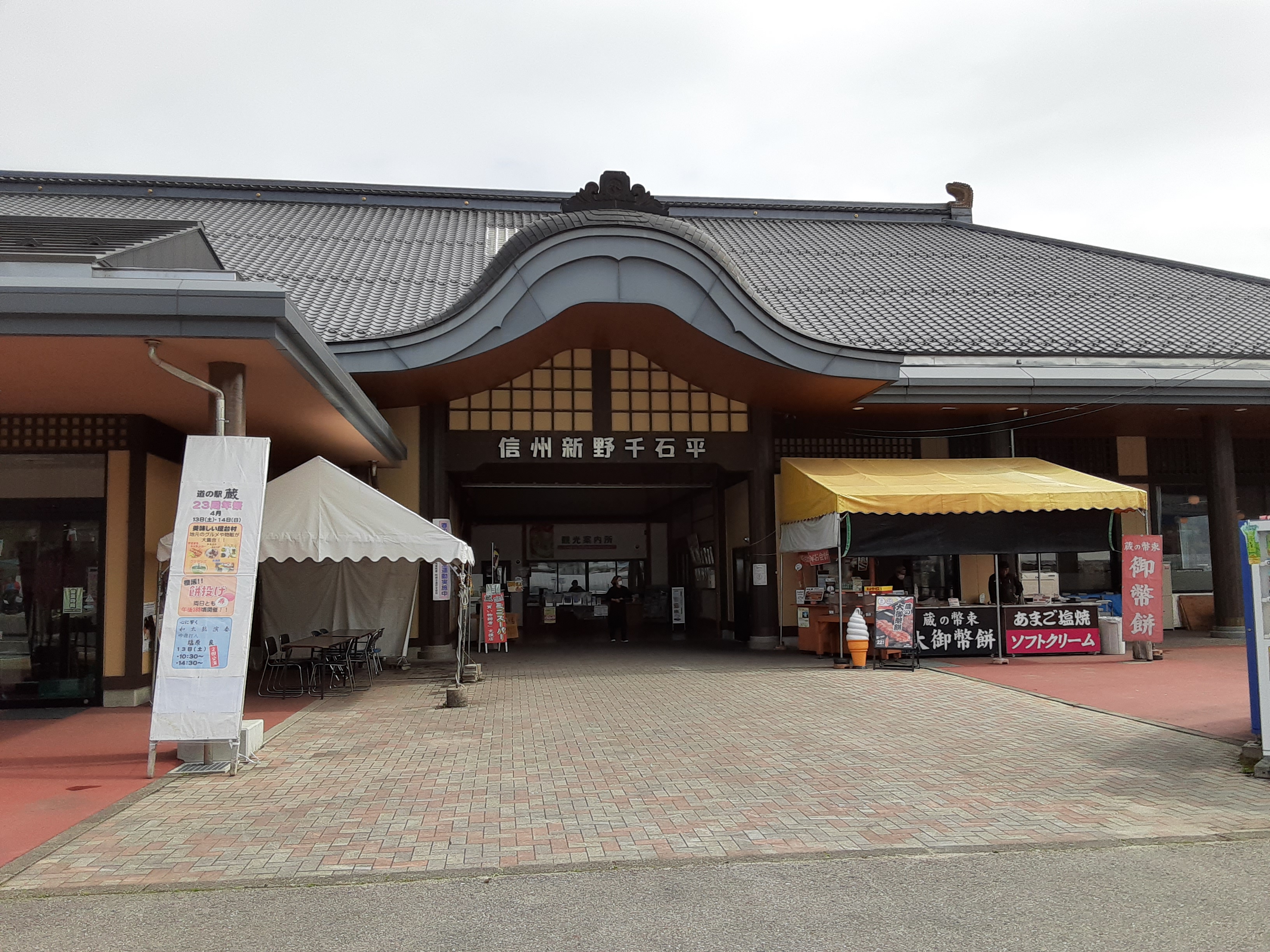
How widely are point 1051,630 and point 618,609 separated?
8399mm

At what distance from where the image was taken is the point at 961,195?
2725 centimetres

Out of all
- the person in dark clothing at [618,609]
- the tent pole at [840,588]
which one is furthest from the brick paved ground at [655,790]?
the person in dark clothing at [618,609]

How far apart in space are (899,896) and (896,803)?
1901mm

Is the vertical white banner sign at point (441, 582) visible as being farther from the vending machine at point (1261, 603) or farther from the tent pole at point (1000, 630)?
the vending machine at point (1261, 603)

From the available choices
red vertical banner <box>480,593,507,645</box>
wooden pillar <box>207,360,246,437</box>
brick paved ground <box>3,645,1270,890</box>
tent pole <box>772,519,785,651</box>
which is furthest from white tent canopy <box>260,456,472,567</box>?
tent pole <box>772,519,785,651</box>

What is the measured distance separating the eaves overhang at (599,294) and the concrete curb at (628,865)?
10.0 m

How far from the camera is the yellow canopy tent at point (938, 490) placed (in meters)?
14.8

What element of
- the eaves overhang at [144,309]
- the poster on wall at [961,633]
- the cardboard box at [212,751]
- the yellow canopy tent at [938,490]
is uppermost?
the eaves overhang at [144,309]

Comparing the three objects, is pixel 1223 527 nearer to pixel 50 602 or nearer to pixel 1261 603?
pixel 1261 603

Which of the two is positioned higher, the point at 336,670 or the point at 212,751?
the point at 336,670

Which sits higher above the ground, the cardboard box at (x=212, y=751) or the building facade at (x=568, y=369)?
the building facade at (x=568, y=369)

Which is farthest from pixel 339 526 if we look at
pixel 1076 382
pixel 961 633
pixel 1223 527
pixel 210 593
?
pixel 1223 527

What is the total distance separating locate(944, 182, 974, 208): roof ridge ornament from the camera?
27.1 m

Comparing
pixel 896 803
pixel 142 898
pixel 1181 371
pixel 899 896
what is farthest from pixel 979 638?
pixel 142 898
